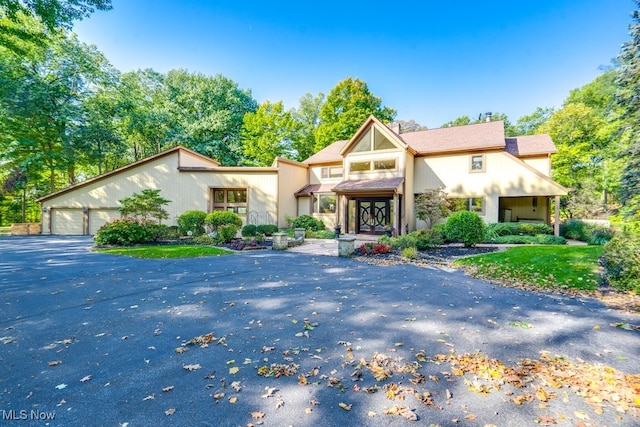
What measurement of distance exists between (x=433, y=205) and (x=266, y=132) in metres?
19.4

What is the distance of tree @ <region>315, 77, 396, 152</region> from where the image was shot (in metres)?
28.8

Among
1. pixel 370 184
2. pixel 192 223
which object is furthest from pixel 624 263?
pixel 192 223

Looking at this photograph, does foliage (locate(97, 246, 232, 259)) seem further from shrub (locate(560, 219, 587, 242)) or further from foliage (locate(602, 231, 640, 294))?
shrub (locate(560, 219, 587, 242))

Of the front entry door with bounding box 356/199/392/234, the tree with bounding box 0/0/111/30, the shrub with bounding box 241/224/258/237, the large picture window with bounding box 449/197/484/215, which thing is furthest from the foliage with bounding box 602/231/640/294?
the tree with bounding box 0/0/111/30

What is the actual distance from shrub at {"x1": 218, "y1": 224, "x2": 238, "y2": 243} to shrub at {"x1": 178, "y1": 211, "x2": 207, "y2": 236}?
6.21 feet

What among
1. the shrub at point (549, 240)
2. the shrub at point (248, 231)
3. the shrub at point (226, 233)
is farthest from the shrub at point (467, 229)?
the shrub at point (226, 233)

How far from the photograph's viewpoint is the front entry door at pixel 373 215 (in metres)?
18.5

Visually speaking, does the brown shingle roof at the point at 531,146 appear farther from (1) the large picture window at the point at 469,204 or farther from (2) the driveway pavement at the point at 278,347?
(2) the driveway pavement at the point at 278,347

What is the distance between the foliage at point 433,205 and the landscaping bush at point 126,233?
1481cm

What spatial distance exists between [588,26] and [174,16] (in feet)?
62.0

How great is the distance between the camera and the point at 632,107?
290 inches

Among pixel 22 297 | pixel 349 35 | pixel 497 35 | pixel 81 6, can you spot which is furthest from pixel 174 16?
pixel 497 35

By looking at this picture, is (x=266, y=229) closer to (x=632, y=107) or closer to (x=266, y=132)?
(x=266, y=132)

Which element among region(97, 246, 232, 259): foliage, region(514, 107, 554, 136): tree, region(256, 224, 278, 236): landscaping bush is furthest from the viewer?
region(514, 107, 554, 136): tree
